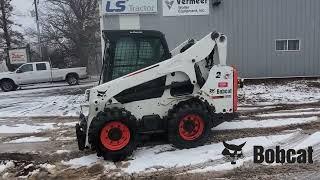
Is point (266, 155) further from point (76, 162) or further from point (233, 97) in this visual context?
point (76, 162)

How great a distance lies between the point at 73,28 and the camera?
135 ft

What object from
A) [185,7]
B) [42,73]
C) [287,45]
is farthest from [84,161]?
[42,73]

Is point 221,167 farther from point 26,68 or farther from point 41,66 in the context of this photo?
point 26,68

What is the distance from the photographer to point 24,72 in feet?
83.4

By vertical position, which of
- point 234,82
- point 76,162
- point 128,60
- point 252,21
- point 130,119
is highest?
point 252,21

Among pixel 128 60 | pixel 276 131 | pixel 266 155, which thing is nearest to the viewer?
pixel 266 155

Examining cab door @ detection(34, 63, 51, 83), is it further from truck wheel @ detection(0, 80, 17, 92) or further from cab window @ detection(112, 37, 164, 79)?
cab window @ detection(112, 37, 164, 79)

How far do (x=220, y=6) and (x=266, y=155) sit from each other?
44.0 ft

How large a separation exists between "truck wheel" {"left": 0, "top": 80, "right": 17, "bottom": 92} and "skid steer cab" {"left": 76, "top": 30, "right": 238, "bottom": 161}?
60.5 feet

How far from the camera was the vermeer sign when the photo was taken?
19828mm

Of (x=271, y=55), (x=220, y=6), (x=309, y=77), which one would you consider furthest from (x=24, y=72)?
(x=309, y=77)

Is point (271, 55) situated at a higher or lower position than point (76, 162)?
higher

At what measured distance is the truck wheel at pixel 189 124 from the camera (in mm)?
8289

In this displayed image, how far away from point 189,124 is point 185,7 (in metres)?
12.4
